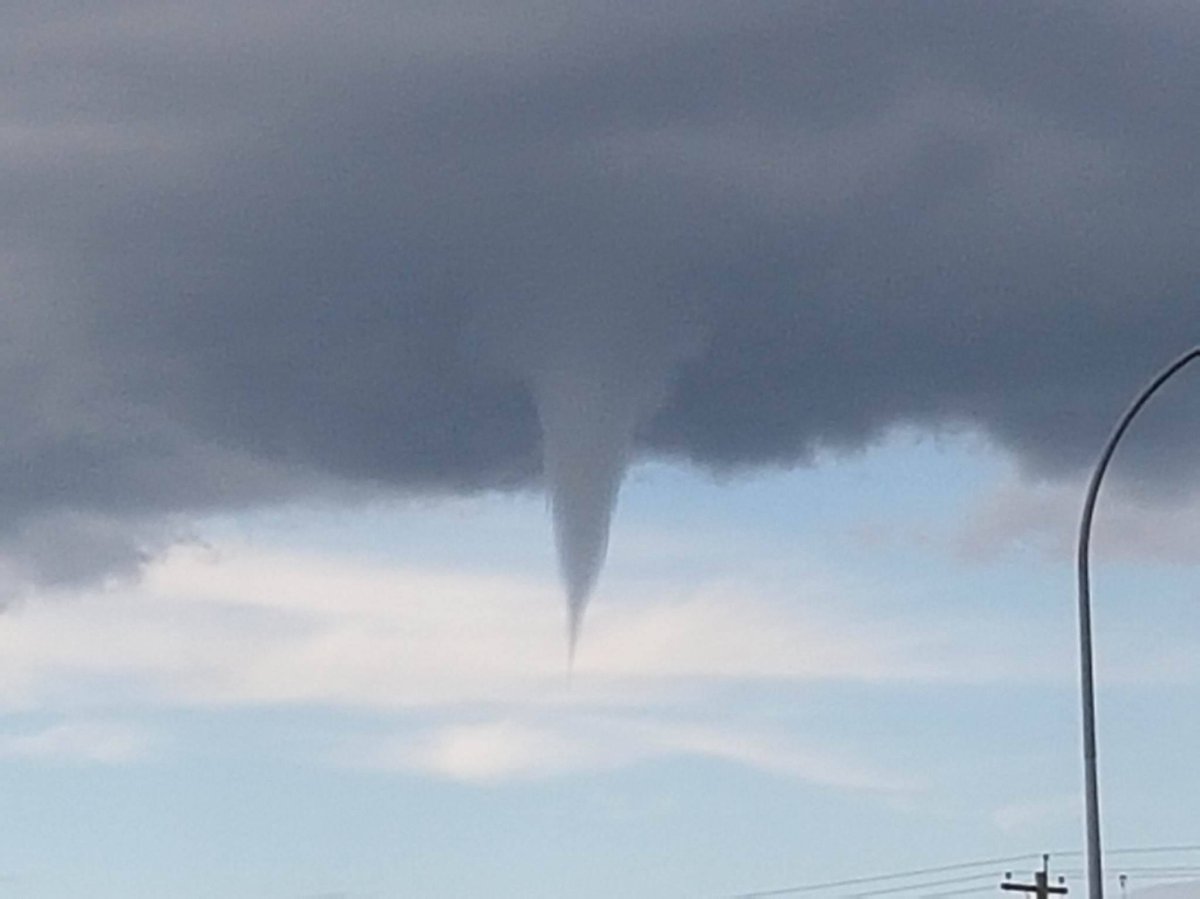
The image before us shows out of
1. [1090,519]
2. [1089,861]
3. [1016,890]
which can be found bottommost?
[1089,861]

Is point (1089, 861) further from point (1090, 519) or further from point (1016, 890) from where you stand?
point (1016, 890)

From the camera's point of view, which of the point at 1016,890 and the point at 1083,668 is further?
the point at 1016,890

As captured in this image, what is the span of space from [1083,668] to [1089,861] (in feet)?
11.5

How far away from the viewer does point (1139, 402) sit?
86.5 meters

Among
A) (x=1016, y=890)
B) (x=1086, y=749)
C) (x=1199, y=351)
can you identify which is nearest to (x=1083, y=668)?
(x=1086, y=749)

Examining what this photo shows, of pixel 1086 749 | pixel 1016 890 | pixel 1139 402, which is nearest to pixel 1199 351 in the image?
pixel 1139 402

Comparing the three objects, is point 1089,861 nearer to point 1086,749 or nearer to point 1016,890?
point 1086,749

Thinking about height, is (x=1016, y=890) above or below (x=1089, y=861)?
above

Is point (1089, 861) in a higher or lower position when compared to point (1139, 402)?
lower

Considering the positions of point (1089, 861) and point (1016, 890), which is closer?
point (1089, 861)

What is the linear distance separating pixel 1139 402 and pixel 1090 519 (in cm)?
297

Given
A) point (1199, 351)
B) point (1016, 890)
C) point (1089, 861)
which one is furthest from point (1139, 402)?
point (1016, 890)

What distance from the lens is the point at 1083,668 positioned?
88188 millimetres

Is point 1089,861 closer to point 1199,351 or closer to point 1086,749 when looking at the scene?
point 1086,749
